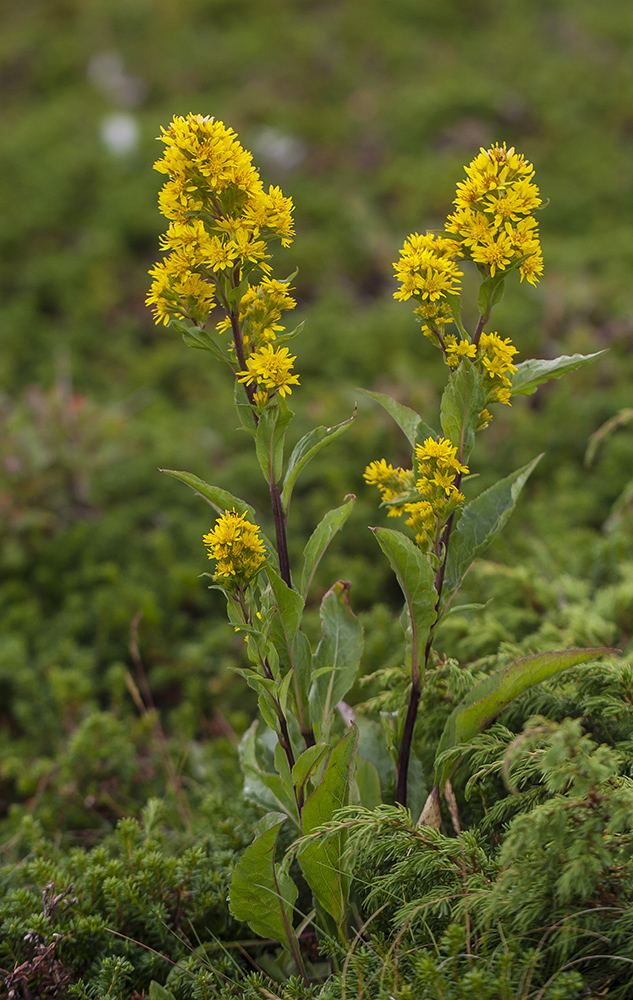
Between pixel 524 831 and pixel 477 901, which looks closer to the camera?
pixel 524 831

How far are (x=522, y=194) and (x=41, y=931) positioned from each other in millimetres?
1852

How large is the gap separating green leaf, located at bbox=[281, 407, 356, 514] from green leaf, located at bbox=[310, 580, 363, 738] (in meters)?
0.36

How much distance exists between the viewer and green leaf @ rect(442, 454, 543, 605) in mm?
1591

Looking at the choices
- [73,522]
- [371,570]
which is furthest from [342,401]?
[73,522]

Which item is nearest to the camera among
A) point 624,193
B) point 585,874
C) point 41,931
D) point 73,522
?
point 585,874

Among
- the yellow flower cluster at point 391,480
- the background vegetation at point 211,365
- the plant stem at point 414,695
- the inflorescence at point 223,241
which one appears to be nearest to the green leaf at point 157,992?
the background vegetation at point 211,365

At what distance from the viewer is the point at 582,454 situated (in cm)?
384

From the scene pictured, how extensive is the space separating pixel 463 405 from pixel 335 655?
2.18 ft

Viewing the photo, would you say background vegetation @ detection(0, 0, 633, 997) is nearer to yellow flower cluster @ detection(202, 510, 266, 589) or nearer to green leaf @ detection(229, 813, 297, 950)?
green leaf @ detection(229, 813, 297, 950)

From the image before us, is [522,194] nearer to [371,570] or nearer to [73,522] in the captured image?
[371,570]

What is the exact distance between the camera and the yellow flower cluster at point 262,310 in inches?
58.8

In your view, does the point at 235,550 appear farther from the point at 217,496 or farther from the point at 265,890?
the point at 265,890

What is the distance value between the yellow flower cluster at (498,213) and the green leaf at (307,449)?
0.41 meters

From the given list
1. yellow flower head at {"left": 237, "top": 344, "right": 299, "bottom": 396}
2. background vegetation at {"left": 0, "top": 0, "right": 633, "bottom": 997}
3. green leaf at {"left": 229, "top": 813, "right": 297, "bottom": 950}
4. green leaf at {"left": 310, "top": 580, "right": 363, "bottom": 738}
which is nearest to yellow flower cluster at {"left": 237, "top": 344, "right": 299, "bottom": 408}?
yellow flower head at {"left": 237, "top": 344, "right": 299, "bottom": 396}
